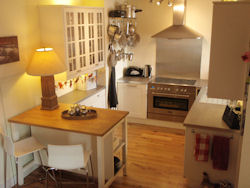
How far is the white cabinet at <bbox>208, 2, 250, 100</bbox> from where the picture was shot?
2.67 metres

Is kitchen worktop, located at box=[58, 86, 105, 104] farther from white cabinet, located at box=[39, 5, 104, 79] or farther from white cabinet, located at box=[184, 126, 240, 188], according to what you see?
white cabinet, located at box=[184, 126, 240, 188]

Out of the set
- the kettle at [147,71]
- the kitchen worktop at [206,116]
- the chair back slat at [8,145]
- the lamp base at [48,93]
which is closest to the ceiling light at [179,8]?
the kettle at [147,71]

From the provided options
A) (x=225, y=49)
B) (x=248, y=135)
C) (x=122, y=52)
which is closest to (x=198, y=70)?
(x=122, y=52)

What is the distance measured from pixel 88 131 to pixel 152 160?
152 centimetres

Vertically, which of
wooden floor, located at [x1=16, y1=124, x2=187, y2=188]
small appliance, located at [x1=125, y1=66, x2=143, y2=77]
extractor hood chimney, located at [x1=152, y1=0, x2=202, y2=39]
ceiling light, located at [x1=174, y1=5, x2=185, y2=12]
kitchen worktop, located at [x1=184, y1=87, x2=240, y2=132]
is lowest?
wooden floor, located at [x1=16, y1=124, x2=187, y2=188]

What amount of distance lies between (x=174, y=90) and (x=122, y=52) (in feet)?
4.22

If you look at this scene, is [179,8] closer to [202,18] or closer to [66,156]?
[202,18]

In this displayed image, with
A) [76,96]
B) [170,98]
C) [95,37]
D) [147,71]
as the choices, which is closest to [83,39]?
[95,37]

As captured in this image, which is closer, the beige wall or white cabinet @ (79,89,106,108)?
white cabinet @ (79,89,106,108)

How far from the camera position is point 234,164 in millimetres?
3225

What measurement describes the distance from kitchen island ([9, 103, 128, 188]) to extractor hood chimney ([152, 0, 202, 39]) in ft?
6.86

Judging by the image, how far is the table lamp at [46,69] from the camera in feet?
11.0

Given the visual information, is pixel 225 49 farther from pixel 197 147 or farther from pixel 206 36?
pixel 206 36

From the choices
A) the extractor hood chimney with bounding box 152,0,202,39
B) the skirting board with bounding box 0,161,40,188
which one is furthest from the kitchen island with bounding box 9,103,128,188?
the extractor hood chimney with bounding box 152,0,202,39
